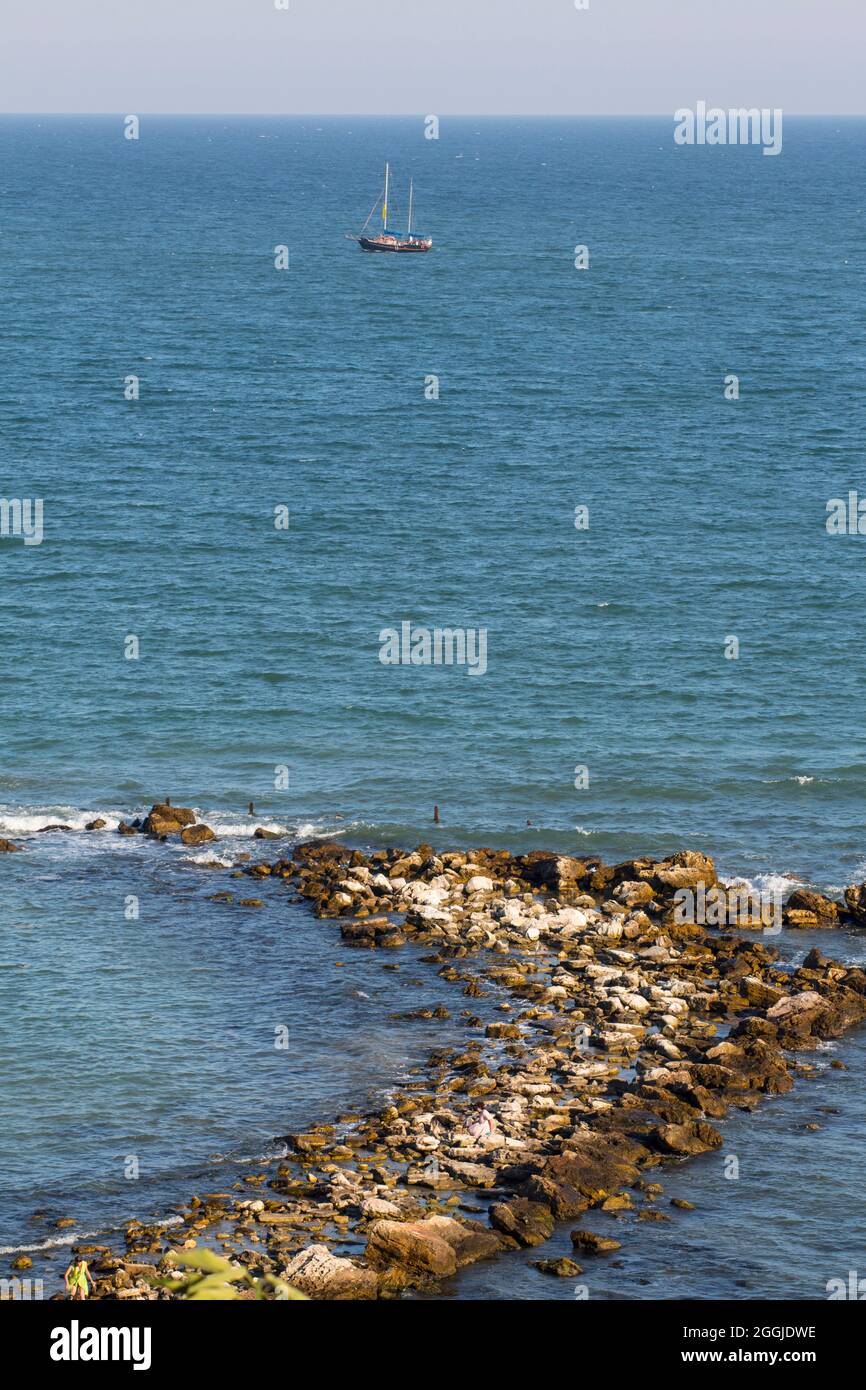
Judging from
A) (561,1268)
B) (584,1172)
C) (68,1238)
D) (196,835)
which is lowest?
(68,1238)

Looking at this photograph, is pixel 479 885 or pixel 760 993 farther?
pixel 479 885

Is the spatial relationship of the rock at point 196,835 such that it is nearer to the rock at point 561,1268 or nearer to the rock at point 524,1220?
the rock at point 524,1220

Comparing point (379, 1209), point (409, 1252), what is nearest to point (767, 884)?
point (379, 1209)

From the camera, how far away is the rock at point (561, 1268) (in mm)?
40094

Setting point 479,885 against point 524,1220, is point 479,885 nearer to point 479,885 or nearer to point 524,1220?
point 479,885

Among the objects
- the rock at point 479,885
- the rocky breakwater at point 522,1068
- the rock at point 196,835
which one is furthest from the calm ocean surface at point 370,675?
the rock at point 479,885

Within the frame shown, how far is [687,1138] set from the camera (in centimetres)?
4597

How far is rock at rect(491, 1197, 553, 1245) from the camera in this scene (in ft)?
136

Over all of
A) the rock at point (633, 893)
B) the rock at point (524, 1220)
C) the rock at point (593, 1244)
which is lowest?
the rock at point (593, 1244)

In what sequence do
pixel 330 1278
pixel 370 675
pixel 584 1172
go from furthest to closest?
pixel 370 675, pixel 584 1172, pixel 330 1278

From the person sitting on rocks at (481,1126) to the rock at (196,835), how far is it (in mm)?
24264

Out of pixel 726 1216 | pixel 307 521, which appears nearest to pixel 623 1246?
pixel 726 1216

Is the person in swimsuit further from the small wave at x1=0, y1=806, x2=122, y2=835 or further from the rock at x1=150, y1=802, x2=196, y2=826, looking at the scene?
the small wave at x1=0, y1=806, x2=122, y2=835

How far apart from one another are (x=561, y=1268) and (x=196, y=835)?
3098cm
